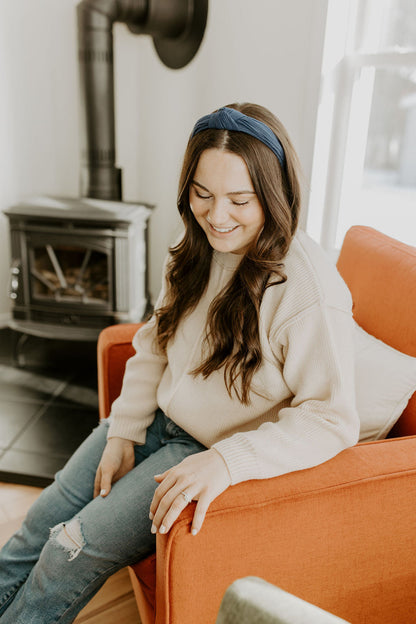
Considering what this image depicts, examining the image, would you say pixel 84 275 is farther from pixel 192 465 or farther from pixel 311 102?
pixel 192 465

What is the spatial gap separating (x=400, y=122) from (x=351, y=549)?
62.8 inches

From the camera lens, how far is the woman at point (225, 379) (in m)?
0.89

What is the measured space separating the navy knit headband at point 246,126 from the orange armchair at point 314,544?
0.54m

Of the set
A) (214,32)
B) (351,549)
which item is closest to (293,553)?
(351,549)

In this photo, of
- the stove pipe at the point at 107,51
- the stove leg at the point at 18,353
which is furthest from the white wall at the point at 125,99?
the stove leg at the point at 18,353

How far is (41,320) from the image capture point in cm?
265

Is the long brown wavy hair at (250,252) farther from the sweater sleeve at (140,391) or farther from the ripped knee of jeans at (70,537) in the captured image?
the ripped knee of jeans at (70,537)

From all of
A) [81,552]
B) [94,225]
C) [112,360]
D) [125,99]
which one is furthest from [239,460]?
[125,99]

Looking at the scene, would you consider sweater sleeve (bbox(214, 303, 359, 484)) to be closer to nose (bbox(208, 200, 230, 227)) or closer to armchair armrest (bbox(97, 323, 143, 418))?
nose (bbox(208, 200, 230, 227))

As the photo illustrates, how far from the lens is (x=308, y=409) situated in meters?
0.91

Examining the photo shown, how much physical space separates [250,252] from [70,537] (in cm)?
61

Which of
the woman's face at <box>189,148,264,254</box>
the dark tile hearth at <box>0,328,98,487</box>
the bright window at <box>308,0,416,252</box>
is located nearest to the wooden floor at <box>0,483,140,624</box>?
the dark tile hearth at <box>0,328,98,487</box>

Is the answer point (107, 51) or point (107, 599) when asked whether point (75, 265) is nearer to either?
point (107, 51)

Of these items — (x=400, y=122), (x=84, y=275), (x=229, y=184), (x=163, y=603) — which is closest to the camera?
(x=163, y=603)
